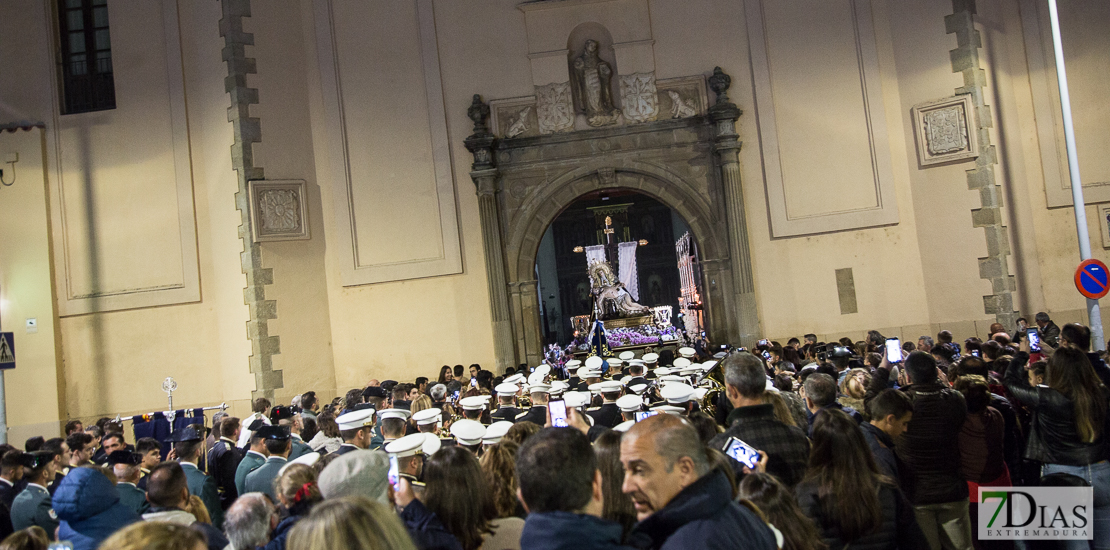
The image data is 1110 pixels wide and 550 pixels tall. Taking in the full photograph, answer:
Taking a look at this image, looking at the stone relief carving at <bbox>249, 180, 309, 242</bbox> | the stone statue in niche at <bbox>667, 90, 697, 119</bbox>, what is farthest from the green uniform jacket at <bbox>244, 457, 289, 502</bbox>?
the stone statue in niche at <bbox>667, 90, 697, 119</bbox>

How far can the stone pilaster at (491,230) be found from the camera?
49.8ft

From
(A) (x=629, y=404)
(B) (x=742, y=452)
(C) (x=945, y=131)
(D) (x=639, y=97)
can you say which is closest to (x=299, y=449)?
(A) (x=629, y=404)

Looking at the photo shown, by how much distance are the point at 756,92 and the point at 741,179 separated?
155 centimetres

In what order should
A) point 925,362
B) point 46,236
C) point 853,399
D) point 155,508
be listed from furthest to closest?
point 46,236 → point 853,399 → point 925,362 → point 155,508

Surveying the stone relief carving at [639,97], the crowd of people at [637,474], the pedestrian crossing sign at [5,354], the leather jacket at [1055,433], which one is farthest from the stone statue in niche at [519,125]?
the leather jacket at [1055,433]

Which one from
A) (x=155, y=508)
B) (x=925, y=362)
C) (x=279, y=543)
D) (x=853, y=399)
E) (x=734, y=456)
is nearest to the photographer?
(x=279, y=543)

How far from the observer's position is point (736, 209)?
49.7ft

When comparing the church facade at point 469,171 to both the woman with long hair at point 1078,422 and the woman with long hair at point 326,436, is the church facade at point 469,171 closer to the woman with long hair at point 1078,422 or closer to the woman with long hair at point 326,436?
the woman with long hair at point 326,436

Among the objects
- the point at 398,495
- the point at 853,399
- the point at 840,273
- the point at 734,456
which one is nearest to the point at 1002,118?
the point at 840,273

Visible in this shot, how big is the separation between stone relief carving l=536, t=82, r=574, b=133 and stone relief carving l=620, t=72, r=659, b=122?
98cm

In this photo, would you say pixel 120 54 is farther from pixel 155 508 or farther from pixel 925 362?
pixel 925 362

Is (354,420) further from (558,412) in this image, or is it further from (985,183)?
(985,183)

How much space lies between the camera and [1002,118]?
49.1 ft

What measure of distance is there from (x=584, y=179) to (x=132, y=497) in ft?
36.9
